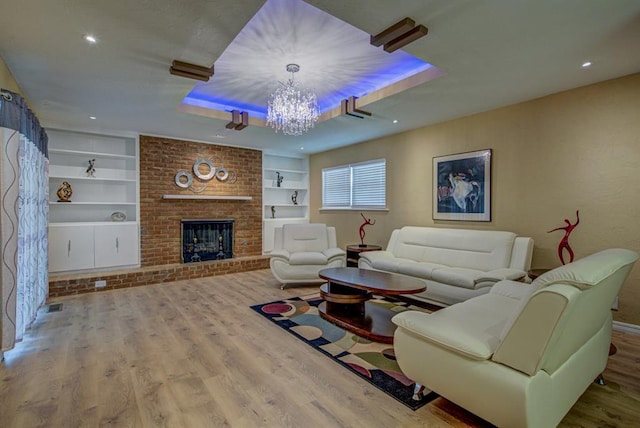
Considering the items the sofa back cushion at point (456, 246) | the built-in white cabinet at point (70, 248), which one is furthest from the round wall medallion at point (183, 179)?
the sofa back cushion at point (456, 246)

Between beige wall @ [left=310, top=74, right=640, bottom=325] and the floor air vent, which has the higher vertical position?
beige wall @ [left=310, top=74, right=640, bottom=325]

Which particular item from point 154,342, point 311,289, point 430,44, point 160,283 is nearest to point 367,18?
point 430,44

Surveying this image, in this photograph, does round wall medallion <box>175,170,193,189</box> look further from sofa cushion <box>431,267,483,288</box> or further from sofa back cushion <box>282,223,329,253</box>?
sofa cushion <box>431,267,483,288</box>

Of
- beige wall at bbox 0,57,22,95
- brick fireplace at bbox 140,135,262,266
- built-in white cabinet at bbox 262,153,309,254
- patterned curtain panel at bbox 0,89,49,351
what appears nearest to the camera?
patterned curtain panel at bbox 0,89,49,351

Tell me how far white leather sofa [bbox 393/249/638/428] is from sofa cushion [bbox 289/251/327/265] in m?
2.82

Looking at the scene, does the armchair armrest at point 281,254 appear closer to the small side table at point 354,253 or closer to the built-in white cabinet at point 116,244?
the small side table at point 354,253

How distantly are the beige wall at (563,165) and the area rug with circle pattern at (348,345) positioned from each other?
1816mm

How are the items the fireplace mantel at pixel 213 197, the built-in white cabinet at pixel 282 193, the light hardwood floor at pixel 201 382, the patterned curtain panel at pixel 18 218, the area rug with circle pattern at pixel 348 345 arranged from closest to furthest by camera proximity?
the light hardwood floor at pixel 201 382
the area rug with circle pattern at pixel 348 345
the patterned curtain panel at pixel 18 218
the fireplace mantel at pixel 213 197
the built-in white cabinet at pixel 282 193

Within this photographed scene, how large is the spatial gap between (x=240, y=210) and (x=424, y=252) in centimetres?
389

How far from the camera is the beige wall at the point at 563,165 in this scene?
3033mm

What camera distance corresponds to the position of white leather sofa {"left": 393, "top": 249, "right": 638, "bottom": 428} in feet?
4.71

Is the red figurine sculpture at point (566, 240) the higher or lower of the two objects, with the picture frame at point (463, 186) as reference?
lower

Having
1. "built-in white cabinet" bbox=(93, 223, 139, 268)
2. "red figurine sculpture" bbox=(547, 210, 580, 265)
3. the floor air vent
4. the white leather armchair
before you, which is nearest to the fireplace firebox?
"built-in white cabinet" bbox=(93, 223, 139, 268)

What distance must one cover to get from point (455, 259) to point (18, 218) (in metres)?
4.66
